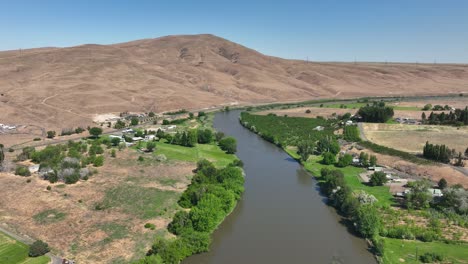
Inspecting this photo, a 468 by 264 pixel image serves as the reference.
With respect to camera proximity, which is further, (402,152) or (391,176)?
(402,152)

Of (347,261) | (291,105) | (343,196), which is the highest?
(291,105)

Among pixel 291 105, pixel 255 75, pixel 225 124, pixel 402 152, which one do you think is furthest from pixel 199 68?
pixel 402 152

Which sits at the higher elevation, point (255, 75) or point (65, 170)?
point (255, 75)

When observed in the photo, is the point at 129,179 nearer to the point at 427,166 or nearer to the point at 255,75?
the point at 427,166

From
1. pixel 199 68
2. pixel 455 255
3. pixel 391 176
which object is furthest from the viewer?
pixel 199 68

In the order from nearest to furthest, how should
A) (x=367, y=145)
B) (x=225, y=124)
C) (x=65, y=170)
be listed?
(x=65, y=170) → (x=367, y=145) → (x=225, y=124)

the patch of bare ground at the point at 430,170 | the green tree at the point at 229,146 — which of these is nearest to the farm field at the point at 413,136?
the patch of bare ground at the point at 430,170

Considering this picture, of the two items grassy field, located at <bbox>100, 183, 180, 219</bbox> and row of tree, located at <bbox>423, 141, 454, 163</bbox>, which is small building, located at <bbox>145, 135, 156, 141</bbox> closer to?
grassy field, located at <bbox>100, 183, 180, 219</bbox>
